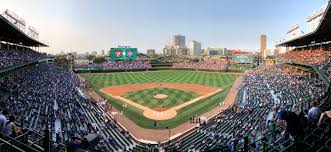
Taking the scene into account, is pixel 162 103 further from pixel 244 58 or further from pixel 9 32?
pixel 244 58

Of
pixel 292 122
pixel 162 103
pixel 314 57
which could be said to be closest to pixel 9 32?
pixel 162 103

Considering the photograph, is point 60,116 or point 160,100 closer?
point 60,116

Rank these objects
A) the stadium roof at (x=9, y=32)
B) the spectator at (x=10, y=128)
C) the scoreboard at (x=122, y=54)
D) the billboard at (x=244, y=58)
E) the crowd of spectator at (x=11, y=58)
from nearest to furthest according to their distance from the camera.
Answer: the spectator at (x=10, y=128) < the crowd of spectator at (x=11, y=58) < the stadium roof at (x=9, y=32) < the billboard at (x=244, y=58) < the scoreboard at (x=122, y=54)

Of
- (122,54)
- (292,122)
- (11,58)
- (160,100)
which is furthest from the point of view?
(122,54)

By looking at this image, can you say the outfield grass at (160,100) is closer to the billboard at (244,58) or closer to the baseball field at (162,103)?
the baseball field at (162,103)

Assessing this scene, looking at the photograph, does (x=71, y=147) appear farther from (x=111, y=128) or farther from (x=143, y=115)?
(x=143, y=115)

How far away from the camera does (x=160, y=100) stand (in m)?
37.9

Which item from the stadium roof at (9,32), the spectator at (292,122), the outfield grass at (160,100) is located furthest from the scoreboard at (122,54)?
the spectator at (292,122)

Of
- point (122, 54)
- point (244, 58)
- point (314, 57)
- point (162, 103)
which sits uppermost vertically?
point (122, 54)

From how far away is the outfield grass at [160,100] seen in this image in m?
35.5

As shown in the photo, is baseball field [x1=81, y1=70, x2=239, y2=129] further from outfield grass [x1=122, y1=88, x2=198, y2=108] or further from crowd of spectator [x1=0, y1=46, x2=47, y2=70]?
crowd of spectator [x1=0, y1=46, x2=47, y2=70]

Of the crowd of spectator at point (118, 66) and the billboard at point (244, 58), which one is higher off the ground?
the billboard at point (244, 58)

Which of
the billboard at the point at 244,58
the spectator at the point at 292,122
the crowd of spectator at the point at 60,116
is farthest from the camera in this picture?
the billboard at the point at 244,58

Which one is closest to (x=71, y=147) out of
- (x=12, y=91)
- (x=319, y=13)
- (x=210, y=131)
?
(x=210, y=131)
